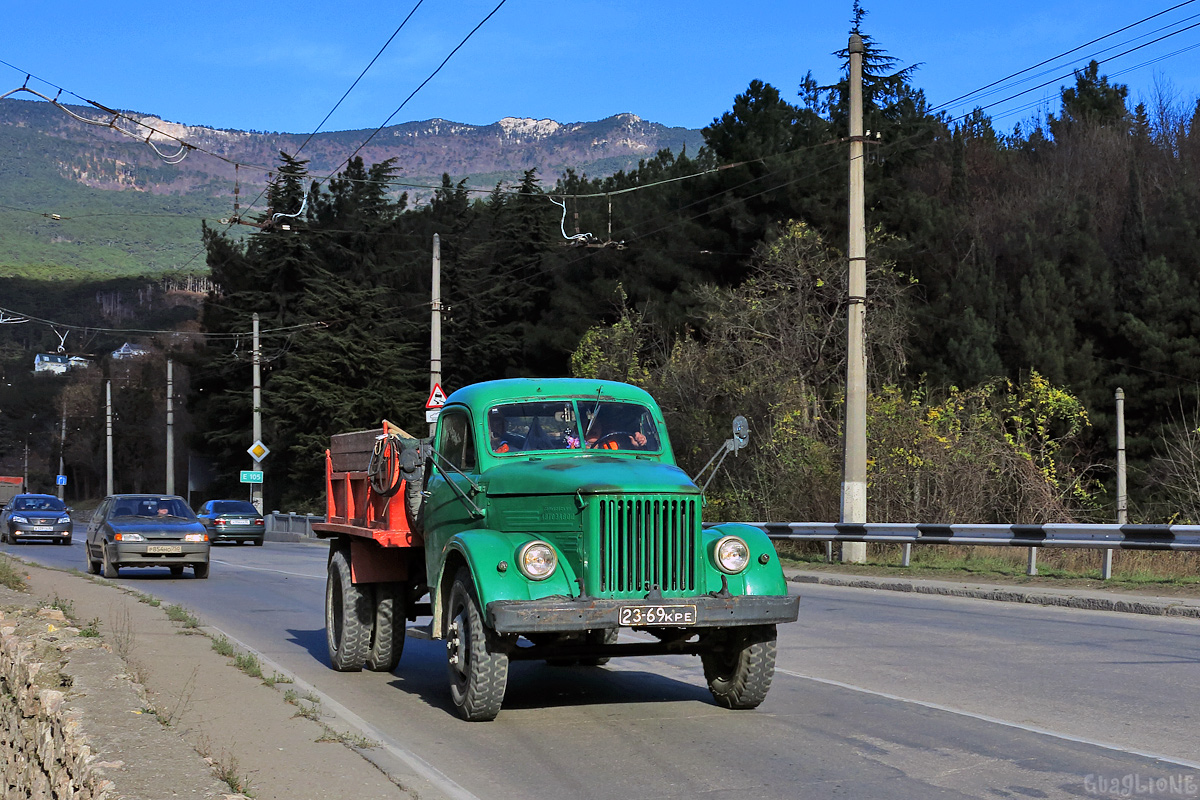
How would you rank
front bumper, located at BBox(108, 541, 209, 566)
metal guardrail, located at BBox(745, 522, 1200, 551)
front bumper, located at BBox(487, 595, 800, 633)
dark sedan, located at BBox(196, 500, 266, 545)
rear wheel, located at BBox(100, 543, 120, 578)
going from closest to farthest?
front bumper, located at BBox(487, 595, 800, 633), metal guardrail, located at BBox(745, 522, 1200, 551), front bumper, located at BBox(108, 541, 209, 566), rear wheel, located at BBox(100, 543, 120, 578), dark sedan, located at BBox(196, 500, 266, 545)

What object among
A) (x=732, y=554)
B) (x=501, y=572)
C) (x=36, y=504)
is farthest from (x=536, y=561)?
(x=36, y=504)

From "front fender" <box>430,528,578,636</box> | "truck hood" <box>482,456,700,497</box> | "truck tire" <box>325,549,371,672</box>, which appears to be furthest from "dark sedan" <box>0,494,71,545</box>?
"front fender" <box>430,528,578,636</box>

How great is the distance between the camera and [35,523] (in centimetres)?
4306

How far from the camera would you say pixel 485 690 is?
8633 mm

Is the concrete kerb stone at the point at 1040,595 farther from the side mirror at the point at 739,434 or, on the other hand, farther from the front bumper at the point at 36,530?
the front bumper at the point at 36,530

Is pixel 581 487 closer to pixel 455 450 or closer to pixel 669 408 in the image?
Result: pixel 455 450

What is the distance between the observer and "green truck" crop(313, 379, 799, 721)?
8.49 metres

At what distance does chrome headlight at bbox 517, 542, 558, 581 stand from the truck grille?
344mm

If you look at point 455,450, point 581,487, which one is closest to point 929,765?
point 581,487

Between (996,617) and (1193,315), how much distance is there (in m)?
27.2

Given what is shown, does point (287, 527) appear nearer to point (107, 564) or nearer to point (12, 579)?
point (107, 564)

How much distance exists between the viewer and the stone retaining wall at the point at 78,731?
6.08 metres

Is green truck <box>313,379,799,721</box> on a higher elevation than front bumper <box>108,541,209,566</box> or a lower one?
higher

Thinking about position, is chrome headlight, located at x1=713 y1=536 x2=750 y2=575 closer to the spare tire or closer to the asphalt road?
the asphalt road
